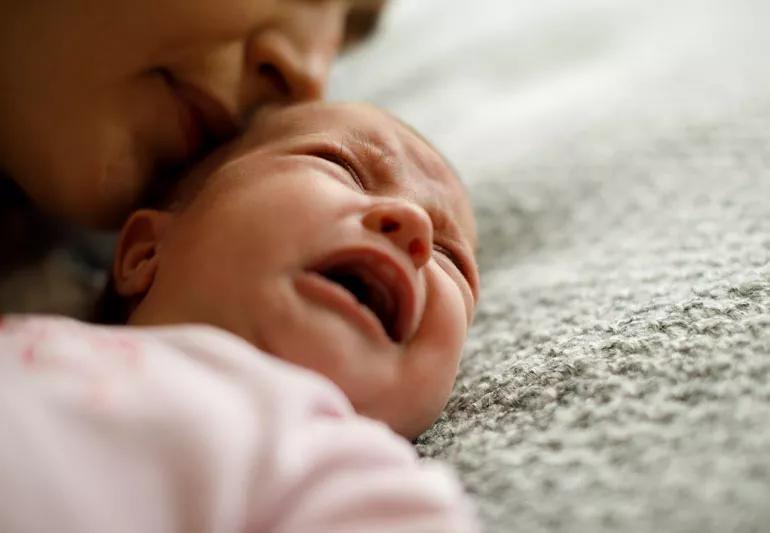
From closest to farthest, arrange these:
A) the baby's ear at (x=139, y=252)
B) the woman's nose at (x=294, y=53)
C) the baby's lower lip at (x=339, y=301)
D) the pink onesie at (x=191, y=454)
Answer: the pink onesie at (x=191, y=454) < the baby's lower lip at (x=339, y=301) < the baby's ear at (x=139, y=252) < the woman's nose at (x=294, y=53)

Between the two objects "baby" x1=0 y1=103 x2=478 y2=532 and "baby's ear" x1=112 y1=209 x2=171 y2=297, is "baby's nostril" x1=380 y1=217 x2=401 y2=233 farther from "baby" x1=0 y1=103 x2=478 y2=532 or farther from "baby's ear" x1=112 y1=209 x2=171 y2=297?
"baby's ear" x1=112 y1=209 x2=171 y2=297

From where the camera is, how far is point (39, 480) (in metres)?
0.51

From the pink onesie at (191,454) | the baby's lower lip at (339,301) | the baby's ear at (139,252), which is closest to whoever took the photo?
the pink onesie at (191,454)

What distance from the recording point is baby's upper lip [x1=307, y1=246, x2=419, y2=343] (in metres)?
0.69

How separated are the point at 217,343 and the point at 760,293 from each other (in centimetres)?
41

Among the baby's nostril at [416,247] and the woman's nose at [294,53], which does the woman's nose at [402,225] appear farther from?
the woman's nose at [294,53]

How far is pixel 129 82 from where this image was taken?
84cm

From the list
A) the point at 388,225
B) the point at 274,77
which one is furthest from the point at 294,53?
the point at 388,225

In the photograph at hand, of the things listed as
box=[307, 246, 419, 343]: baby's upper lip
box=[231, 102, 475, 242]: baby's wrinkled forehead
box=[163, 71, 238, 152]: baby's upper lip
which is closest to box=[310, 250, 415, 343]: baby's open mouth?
box=[307, 246, 419, 343]: baby's upper lip

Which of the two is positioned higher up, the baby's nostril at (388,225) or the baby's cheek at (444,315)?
the baby's nostril at (388,225)

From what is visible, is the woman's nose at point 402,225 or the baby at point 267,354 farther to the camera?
the woman's nose at point 402,225

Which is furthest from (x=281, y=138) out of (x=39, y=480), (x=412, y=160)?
(x=39, y=480)

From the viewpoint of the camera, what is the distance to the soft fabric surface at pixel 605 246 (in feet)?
1.79

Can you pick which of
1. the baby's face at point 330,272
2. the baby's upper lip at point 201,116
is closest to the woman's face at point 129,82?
the baby's upper lip at point 201,116
